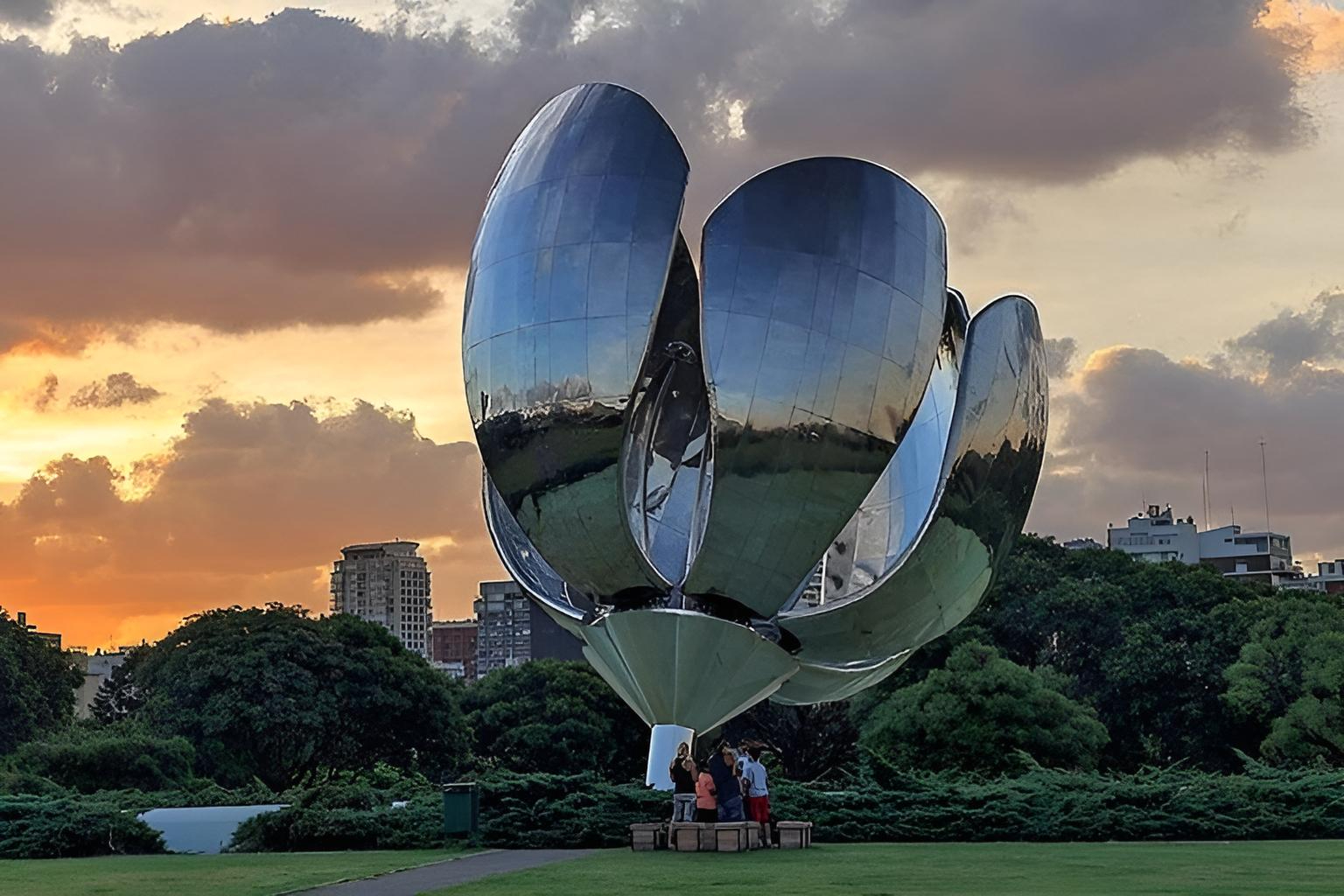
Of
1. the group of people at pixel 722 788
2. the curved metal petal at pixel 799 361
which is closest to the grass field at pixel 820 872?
the group of people at pixel 722 788

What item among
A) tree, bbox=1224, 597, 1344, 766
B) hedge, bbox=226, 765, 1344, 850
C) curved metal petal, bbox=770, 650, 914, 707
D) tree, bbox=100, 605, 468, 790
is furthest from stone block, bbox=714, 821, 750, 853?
tree, bbox=100, 605, 468, 790

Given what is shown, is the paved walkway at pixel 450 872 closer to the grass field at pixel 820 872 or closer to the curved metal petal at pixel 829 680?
the grass field at pixel 820 872

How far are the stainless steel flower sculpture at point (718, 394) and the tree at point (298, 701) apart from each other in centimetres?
2990

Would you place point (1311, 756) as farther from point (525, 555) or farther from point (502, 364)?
point (502, 364)

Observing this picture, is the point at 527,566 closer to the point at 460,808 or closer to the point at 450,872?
the point at 460,808

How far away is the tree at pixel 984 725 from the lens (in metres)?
44.1

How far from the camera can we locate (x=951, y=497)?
2400 centimetres

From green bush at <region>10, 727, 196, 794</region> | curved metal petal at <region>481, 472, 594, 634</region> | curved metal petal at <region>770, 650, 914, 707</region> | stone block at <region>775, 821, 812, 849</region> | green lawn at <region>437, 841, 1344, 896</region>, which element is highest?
curved metal petal at <region>481, 472, 594, 634</region>

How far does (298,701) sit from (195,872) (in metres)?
34.8

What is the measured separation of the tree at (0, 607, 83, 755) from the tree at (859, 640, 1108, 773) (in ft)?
102

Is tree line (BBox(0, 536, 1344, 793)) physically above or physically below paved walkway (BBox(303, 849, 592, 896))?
above

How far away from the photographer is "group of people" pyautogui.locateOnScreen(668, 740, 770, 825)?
69.1ft

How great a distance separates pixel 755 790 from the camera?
22.0 metres

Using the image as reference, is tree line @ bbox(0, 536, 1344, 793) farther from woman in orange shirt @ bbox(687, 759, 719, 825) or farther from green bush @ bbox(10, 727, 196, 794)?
woman in orange shirt @ bbox(687, 759, 719, 825)
